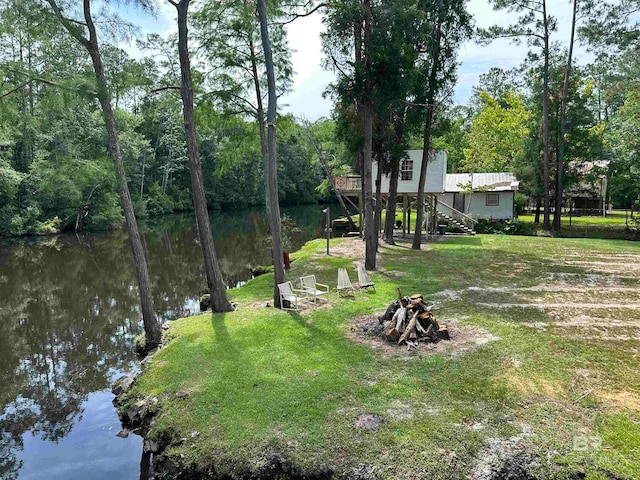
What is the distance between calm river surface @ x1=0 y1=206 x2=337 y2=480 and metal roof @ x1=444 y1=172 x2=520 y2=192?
1648 cm

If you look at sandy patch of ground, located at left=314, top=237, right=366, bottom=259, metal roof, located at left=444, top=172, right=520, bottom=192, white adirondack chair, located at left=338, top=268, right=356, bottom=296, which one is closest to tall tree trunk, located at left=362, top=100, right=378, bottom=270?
sandy patch of ground, located at left=314, top=237, right=366, bottom=259

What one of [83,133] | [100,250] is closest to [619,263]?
[100,250]

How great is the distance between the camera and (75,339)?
12.7 metres

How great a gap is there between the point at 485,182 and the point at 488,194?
1336 millimetres

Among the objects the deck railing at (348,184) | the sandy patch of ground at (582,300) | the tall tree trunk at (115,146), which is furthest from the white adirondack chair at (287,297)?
the deck railing at (348,184)

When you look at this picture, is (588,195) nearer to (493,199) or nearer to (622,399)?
(493,199)

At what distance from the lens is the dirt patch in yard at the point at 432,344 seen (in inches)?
343

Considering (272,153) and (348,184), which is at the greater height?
(272,153)

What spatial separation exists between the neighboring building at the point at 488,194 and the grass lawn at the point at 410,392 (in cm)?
2148

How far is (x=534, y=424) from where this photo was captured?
6203 millimetres

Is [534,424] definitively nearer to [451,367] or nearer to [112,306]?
[451,367]

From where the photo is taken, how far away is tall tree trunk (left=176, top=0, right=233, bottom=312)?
34.6 feet

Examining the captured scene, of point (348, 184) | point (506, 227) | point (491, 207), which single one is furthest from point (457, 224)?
point (348, 184)

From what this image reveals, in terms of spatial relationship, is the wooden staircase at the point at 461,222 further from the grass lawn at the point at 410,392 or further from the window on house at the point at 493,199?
the grass lawn at the point at 410,392
